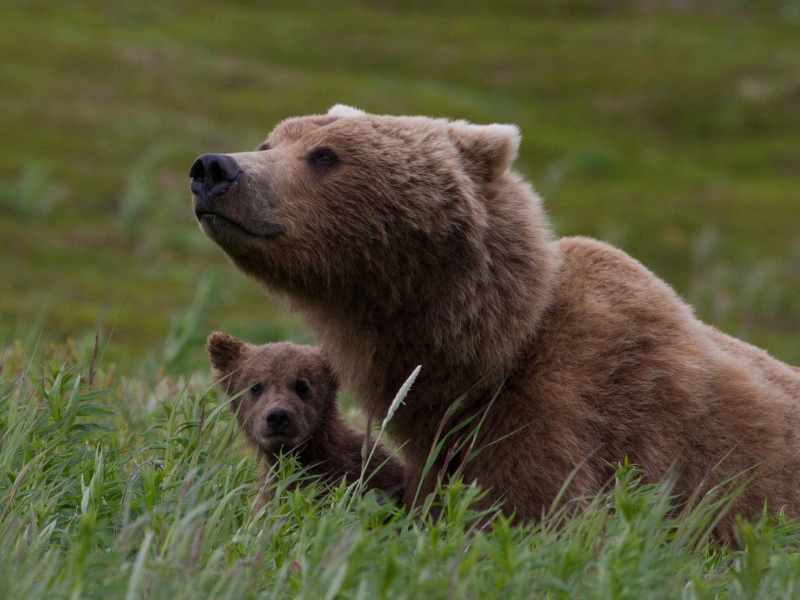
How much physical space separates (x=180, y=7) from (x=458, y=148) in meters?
43.7

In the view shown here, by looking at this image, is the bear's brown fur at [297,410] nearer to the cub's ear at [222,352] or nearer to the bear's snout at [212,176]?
the cub's ear at [222,352]

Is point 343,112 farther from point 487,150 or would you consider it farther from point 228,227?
point 228,227

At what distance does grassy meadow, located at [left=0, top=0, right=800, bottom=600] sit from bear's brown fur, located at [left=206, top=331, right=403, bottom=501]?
218mm

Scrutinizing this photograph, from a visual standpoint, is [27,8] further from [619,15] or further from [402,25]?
[619,15]

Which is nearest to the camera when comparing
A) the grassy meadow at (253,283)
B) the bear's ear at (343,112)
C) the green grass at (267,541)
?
the green grass at (267,541)

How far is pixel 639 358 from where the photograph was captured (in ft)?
12.1

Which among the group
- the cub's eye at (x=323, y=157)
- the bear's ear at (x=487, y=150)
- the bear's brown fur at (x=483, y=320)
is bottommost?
the bear's brown fur at (x=483, y=320)

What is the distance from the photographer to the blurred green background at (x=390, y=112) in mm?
21078

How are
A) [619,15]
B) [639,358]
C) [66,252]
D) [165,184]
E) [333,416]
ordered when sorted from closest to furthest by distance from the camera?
[639,358] < [333,416] < [66,252] < [165,184] < [619,15]

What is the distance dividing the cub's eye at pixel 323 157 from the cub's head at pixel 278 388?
122 centimetres

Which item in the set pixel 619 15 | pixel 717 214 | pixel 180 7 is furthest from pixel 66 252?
pixel 619 15

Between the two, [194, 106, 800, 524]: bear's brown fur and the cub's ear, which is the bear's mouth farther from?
the cub's ear

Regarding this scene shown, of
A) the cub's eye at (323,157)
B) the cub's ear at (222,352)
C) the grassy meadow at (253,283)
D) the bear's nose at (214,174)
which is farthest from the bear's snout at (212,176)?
the cub's ear at (222,352)

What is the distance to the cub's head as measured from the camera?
15.7 feet
